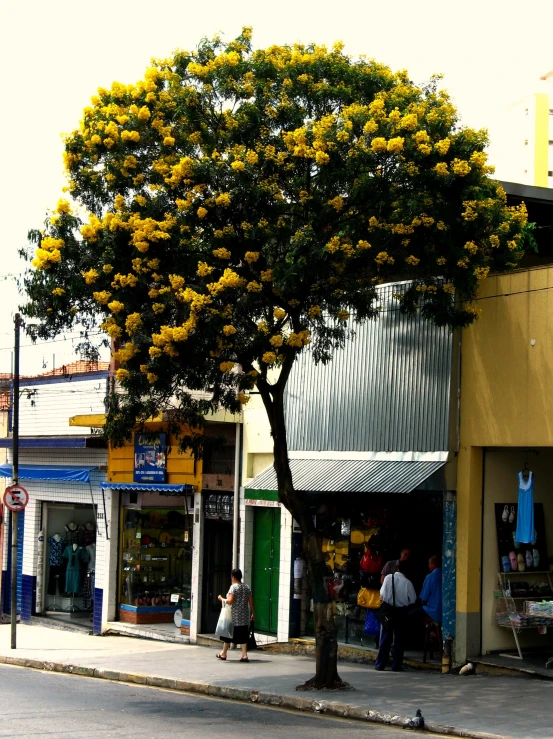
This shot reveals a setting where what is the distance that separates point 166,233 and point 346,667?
303 inches

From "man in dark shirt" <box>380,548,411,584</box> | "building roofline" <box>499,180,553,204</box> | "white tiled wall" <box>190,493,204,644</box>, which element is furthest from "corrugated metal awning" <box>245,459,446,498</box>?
"building roofline" <box>499,180,553,204</box>

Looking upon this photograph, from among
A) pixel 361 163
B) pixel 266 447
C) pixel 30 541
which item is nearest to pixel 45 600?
pixel 30 541

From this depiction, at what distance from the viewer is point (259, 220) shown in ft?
47.3

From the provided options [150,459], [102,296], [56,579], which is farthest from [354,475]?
[56,579]

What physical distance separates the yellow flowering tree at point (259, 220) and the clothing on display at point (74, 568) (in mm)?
11877

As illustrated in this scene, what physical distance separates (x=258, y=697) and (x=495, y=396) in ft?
18.4

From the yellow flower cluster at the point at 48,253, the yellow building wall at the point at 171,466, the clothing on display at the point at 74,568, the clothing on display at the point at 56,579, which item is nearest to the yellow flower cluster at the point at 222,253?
the yellow flower cluster at the point at 48,253

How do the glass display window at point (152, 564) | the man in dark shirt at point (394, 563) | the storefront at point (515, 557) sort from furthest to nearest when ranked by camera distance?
the glass display window at point (152, 564)
the man in dark shirt at point (394, 563)
the storefront at point (515, 557)

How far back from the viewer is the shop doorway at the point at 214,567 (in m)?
21.4

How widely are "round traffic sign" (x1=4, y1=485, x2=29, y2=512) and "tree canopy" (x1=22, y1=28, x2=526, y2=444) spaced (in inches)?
288

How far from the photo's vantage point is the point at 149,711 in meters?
13.3

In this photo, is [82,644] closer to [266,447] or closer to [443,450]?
[266,447]

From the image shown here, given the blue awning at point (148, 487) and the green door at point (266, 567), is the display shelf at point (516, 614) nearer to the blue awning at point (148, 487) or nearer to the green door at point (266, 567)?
the green door at point (266, 567)

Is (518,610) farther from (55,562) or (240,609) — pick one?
(55,562)
